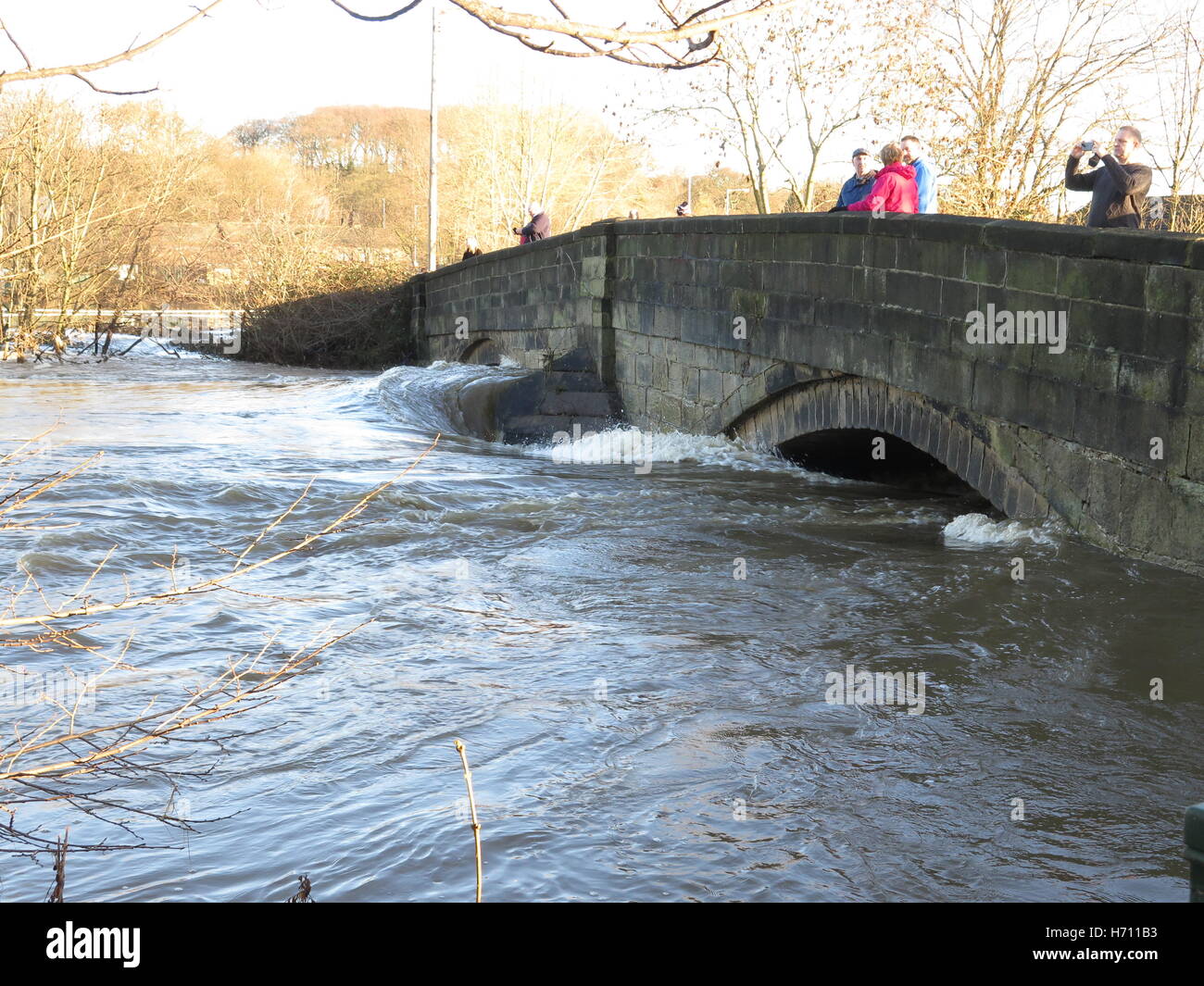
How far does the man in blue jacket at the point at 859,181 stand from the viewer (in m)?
10.5

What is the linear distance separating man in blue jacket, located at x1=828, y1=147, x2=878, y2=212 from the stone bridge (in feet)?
2.18

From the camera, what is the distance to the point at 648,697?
5.36 metres

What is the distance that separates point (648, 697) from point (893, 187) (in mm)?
5783

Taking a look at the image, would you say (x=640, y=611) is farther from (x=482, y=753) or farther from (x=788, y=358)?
(x=788, y=358)

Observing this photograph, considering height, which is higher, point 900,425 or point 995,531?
point 900,425

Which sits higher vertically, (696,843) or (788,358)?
(788,358)

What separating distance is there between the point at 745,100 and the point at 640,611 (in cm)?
2451

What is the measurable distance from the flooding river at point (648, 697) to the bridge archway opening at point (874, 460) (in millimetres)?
453

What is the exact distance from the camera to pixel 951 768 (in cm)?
454

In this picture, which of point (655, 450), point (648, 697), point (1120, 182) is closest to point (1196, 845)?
point (648, 697)

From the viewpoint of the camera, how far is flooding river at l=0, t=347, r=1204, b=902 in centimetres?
377

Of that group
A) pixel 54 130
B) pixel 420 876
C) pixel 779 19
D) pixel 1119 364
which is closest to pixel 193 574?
pixel 420 876

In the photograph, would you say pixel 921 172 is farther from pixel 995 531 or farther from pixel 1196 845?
pixel 1196 845

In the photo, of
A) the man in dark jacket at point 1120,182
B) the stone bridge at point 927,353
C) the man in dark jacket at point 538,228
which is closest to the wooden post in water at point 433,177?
the man in dark jacket at point 538,228
